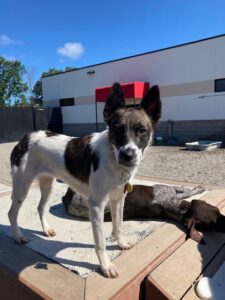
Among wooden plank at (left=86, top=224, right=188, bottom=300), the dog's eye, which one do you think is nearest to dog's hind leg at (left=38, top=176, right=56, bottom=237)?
wooden plank at (left=86, top=224, right=188, bottom=300)

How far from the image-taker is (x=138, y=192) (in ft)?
12.8

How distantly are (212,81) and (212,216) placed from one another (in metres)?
13.8

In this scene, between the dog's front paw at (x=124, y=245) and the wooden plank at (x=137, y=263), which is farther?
the dog's front paw at (x=124, y=245)

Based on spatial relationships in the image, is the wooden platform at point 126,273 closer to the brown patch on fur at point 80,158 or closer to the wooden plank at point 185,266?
the wooden plank at point 185,266

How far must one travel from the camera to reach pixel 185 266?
2.89 meters

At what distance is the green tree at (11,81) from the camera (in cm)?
4884

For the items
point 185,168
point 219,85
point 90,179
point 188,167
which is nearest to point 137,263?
point 90,179

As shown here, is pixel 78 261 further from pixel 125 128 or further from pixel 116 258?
pixel 125 128

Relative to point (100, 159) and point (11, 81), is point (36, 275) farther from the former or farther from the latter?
point (11, 81)

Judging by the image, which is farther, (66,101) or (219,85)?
(66,101)

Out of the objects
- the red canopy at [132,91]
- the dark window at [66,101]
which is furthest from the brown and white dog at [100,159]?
the dark window at [66,101]

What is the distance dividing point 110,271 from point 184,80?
15713 mm

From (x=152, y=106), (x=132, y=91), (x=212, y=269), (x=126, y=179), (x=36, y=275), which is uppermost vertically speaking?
(x=132, y=91)

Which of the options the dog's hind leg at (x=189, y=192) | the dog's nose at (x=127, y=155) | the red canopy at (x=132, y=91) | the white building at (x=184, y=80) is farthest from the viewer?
the red canopy at (x=132, y=91)
